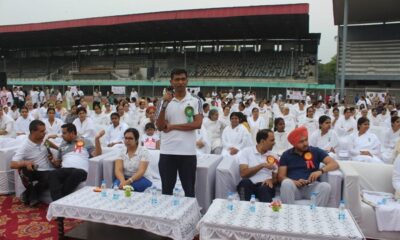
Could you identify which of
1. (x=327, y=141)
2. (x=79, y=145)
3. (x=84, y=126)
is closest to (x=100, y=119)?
(x=84, y=126)

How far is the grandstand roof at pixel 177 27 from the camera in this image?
25516mm

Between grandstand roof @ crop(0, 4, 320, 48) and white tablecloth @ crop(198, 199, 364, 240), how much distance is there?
22.5 metres

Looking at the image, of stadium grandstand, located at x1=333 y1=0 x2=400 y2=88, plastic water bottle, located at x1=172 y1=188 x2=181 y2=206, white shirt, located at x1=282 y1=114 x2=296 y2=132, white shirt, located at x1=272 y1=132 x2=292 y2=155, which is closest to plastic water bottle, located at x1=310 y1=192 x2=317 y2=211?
plastic water bottle, located at x1=172 y1=188 x2=181 y2=206

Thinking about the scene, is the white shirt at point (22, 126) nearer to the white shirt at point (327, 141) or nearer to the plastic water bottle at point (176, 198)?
the plastic water bottle at point (176, 198)

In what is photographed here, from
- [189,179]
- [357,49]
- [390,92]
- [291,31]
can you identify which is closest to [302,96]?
[390,92]

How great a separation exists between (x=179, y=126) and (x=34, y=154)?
2.70 m

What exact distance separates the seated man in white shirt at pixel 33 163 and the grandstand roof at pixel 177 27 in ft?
71.3

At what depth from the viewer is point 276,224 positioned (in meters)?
3.38

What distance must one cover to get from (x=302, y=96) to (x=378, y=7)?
40.2 feet

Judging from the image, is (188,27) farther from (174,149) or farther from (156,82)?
(174,149)

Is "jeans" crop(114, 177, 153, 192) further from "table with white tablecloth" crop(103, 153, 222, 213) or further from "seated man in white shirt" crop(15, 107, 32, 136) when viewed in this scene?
"seated man in white shirt" crop(15, 107, 32, 136)

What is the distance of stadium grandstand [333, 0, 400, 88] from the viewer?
1141 inches

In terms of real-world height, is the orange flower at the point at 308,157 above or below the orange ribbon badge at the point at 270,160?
above

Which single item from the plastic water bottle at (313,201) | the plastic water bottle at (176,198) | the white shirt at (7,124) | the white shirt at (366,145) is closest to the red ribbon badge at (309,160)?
the plastic water bottle at (313,201)
